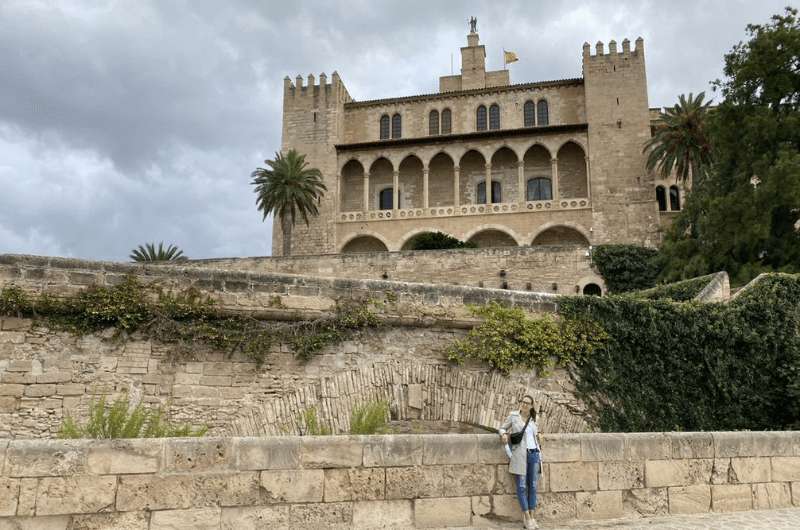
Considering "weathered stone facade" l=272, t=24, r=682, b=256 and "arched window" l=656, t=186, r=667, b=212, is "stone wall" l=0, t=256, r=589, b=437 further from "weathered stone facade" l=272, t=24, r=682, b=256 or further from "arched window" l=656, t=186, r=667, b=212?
"arched window" l=656, t=186, r=667, b=212

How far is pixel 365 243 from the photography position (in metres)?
42.8

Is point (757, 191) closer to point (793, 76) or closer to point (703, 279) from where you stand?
point (793, 76)

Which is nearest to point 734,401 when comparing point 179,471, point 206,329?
point 206,329

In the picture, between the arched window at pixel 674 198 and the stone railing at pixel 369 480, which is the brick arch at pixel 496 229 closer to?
the arched window at pixel 674 198

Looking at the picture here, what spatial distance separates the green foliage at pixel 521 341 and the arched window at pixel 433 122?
3428 centimetres

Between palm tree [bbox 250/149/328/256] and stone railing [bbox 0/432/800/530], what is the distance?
31.8 metres

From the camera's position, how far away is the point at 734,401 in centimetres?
1198

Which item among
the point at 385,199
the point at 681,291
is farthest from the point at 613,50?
the point at 681,291

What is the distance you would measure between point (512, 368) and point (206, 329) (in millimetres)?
4990

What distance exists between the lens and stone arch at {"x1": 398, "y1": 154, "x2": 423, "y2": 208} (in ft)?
144

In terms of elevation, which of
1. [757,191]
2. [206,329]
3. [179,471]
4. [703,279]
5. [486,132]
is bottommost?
[179,471]

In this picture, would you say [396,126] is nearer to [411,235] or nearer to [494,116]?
[494,116]

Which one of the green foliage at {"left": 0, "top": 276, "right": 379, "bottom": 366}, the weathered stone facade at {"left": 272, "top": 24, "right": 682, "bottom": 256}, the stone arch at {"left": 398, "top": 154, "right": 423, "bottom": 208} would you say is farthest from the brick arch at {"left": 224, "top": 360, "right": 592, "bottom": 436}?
the stone arch at {"left": 398, "top": 154, "right": 423, "bottom": 208}

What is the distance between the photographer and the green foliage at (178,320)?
9.59 metres
